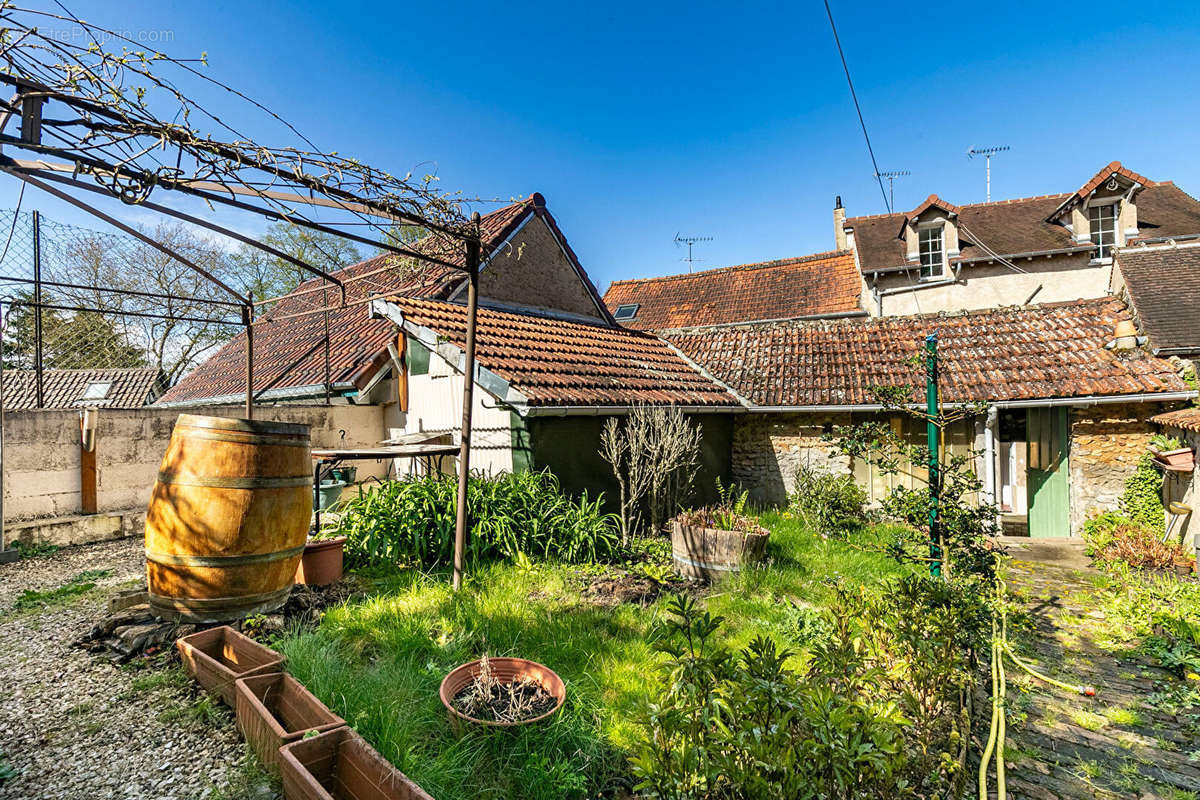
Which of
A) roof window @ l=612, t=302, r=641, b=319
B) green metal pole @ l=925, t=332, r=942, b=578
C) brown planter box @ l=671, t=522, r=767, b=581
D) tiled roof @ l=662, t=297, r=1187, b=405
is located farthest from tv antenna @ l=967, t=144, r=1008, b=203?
brown planter box @ l=671, t=522, r=767, b=581

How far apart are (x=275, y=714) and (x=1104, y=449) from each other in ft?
36.5

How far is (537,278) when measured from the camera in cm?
1164

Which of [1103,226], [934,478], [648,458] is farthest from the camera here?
[1103,226]

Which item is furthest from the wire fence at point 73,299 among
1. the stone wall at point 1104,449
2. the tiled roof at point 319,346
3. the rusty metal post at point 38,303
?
the stone wall at point 1104,449

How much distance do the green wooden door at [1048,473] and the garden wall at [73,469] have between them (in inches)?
495

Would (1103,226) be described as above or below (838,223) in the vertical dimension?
below

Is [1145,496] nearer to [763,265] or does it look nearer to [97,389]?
[763,265]

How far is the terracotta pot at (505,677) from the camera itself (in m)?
3.06

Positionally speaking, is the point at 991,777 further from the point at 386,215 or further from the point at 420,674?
the point at 386,215

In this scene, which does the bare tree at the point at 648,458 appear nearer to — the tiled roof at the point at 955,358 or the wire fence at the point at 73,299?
the tiled roof at the point at 955,358

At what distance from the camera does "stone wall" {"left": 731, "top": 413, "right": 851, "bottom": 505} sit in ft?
33.2

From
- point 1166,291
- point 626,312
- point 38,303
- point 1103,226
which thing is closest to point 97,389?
point 38,303

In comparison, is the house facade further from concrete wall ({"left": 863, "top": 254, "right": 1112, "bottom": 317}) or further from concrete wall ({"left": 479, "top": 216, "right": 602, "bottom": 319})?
concrete wall ({"left": 479, "top": 216, "right": 602, "bottom": 319})

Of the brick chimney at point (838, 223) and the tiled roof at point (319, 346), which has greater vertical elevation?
the brick chimney at point (838, 223)
